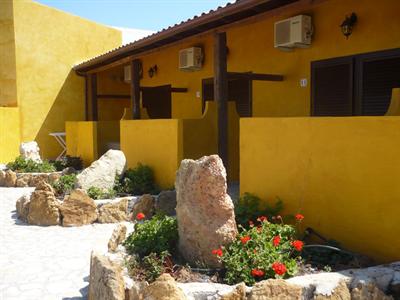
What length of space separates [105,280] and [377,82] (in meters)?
5.06

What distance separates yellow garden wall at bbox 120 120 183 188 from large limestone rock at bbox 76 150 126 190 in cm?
57

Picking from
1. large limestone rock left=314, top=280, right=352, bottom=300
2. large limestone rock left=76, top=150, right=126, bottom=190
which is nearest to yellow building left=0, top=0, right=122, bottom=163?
large limestone rock left=76, top=150, right=126, bottom=190

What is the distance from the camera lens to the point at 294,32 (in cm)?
721

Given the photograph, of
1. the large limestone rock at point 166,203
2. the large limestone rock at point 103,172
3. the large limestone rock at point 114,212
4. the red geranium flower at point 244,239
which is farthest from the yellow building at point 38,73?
the red geranium flower at point 244,239

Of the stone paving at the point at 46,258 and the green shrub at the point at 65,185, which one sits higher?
the green shrub at the point at 65,185

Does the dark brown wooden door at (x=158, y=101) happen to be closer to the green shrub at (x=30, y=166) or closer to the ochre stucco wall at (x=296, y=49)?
the ochre stucco wall at (x=296, y=49)

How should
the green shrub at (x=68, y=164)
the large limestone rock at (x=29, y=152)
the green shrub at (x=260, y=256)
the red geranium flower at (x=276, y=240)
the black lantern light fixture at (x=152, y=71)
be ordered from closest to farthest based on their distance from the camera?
the green shrub at (x=260, y=256) < the red geranium flower at (x=276, y=240) < the green shrub at (x=68, y=164) < the large limestone rock at (x=29, y=152) < the black lantern light fixture at (x=152, y=71)

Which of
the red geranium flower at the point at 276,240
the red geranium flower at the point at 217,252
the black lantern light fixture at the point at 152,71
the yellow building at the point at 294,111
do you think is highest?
the black lantern light fixture at the point at 152,71

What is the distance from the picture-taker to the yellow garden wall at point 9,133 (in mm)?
13878

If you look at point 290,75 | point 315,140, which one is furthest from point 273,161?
point 290,75

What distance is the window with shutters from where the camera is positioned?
247 inches

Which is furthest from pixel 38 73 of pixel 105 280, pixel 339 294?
pixel 339 294

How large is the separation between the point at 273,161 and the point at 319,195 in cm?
81

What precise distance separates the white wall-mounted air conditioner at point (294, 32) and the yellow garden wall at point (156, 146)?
7.71 feet
